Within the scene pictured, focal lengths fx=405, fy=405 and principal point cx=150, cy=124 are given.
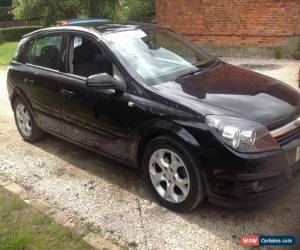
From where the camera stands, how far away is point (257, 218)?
12.4 feet

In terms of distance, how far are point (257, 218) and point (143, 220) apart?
3.52ft

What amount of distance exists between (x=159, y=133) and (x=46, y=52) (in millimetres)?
2420

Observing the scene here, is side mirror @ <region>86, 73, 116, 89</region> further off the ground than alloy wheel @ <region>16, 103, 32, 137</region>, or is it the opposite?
side mirror @ <region>86, 73, 116, 89</region>

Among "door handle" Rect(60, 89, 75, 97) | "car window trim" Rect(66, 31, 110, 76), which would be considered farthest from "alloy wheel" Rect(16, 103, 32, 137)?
"car window trim" Rect(66, 31, 110, 76)

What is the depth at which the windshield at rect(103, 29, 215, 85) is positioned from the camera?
428 centimetres

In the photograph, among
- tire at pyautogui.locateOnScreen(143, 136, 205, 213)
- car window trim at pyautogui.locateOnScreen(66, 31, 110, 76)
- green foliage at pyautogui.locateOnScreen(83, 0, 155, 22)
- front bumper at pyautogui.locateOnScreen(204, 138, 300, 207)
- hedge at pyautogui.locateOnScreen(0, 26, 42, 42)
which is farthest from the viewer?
hedge at pyautogui.locateOnScreen(0, 26, 42, 42)

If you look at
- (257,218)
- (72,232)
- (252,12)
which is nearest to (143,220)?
(72,232)

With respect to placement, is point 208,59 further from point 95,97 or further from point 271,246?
point 271,246

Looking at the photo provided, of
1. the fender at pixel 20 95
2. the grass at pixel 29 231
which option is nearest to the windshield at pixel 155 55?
the grass at pixel 29 231

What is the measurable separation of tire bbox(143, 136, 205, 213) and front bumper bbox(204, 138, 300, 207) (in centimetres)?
14

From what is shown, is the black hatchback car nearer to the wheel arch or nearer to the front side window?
the front side window

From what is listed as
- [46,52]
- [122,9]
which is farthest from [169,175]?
[122,9]

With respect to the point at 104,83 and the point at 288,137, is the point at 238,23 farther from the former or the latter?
the point at 288,137

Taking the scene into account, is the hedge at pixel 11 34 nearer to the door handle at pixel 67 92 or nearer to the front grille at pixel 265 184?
the door handle at pixel 67 92
